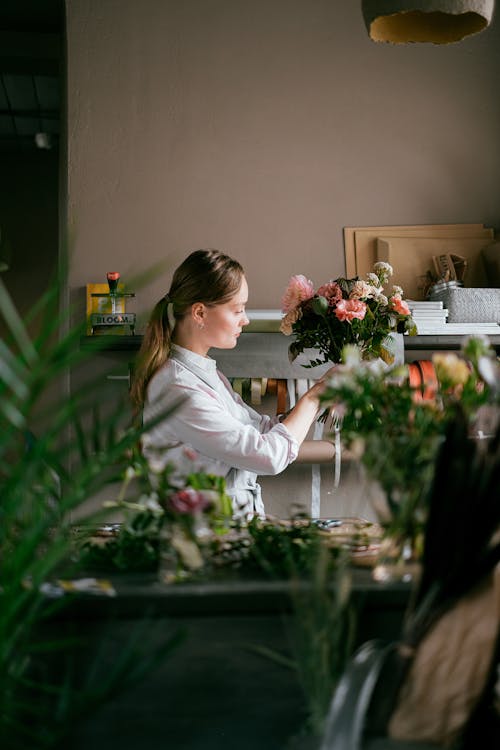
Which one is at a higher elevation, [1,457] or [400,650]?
[1,457]

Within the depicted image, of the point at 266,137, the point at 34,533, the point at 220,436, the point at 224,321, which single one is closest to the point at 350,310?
the point at 224,321

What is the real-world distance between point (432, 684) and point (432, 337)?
2520 mm

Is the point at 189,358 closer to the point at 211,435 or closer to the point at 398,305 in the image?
the point at 211,435

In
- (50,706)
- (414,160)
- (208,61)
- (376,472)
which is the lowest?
(50,706)

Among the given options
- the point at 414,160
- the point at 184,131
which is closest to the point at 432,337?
the point at 414,160

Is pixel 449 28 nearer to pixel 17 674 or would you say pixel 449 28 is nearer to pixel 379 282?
pixel 379 282

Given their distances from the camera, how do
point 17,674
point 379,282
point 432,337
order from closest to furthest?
point 17,674, point 379,282, point 432,337

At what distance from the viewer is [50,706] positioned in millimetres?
1226

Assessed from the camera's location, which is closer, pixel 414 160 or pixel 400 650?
pixel 400 650

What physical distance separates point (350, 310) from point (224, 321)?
0.45 metres

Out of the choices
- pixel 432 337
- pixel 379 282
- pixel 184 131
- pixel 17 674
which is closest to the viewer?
pixel 17 674

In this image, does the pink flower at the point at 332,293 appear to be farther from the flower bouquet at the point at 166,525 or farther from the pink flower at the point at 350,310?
the flower bouquet at the point at 166,525

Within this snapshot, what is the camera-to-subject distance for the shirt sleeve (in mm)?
2736

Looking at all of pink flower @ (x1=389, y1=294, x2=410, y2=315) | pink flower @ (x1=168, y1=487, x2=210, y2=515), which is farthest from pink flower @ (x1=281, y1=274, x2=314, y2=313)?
pink flower @ (x1=168, y1=487, x2=210, y2=515)
